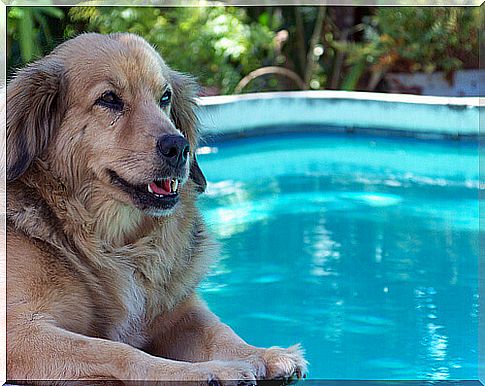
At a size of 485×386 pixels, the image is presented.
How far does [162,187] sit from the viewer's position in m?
2.44

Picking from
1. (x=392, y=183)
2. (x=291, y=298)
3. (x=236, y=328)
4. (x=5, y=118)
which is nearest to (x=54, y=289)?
(x=5, y=118)

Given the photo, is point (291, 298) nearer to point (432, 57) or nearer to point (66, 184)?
point (66, 184)

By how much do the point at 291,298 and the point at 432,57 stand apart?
8309mm

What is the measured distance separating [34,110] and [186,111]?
554 millimetres

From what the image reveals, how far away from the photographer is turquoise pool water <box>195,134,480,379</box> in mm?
3289

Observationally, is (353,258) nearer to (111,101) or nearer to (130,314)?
(130,314)

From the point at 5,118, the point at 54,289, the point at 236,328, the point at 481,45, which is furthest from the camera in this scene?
the point at 481,45

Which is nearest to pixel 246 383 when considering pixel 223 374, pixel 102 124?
pixel 223 374

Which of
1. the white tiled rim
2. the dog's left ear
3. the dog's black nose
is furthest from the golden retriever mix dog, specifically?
the white tiled rim

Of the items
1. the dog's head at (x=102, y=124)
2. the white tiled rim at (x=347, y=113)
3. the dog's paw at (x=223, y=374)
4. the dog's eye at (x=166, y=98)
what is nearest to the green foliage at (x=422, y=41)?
the white tiled rim at (x=347, y=113)

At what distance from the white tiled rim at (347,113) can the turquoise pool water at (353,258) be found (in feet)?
1.96

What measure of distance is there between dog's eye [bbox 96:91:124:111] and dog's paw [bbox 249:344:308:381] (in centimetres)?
82

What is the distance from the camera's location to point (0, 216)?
238 cm

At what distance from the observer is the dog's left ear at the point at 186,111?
9.05 feet
